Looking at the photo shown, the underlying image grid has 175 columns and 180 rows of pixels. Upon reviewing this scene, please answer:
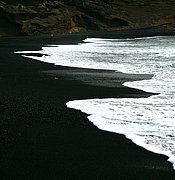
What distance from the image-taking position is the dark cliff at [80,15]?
203 feet

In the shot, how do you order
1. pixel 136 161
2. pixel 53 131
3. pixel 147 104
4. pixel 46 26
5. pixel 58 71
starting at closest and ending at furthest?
pixel 136 161 → pixel 53 131 → pixel 147 104 → pixel 58 71 → pixel 46 26

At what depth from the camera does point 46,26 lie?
63.4m

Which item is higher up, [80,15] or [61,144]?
[61,144]

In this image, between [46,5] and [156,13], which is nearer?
[46,5]

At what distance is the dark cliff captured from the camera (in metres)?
61.8

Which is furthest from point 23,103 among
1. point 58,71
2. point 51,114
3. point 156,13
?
point 156,13

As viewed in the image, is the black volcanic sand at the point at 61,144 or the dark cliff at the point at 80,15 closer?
the black volcanic sand at the point at 61,144

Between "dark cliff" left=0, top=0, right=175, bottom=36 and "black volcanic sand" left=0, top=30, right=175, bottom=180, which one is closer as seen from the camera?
"black volcanic sand" left=0, top=30, right=175, bottom=180

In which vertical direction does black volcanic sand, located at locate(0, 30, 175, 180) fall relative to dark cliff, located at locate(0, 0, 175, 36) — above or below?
above

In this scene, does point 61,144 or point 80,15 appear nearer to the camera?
point 61,144

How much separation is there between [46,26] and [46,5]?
848 cm

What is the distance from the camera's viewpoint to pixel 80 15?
7494 cm

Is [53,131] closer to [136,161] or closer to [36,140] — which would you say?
[36,140]

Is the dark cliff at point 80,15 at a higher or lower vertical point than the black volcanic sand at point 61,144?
lower
